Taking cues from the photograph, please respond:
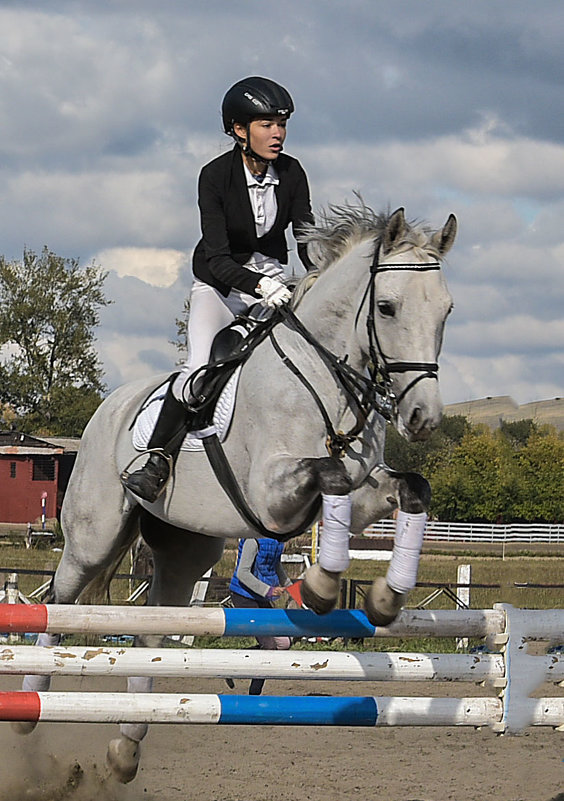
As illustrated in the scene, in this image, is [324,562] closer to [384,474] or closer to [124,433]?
[384,474]

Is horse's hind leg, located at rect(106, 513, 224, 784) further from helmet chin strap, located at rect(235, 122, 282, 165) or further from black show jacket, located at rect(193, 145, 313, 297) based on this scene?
helmet chin strap, located at rect(235, 122, 282, 165)

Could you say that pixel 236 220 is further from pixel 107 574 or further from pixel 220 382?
pixel 107 574

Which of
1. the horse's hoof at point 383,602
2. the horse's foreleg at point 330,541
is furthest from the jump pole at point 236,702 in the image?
the horse's foreleg at point 330,541

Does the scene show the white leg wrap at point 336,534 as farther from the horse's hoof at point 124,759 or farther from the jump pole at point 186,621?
the horse's hoof at point 124,759

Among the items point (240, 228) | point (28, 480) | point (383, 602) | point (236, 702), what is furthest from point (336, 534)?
point (28, 480)

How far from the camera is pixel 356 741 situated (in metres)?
7.07

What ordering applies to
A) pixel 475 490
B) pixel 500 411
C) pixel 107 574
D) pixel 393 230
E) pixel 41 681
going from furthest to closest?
pixel 500 411, pixel 475 490, pixel 107 574, pixel 41 681, pixel 393 230

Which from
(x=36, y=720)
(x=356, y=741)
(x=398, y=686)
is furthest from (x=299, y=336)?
(x=398, y=686)

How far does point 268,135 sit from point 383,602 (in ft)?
6.74

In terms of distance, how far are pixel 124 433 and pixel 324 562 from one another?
1833 mm

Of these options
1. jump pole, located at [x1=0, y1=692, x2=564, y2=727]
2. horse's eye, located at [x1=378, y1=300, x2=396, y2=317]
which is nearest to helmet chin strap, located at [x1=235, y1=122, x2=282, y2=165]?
horse's eye, located at [x1=378, y1=300, x2=396, y2=317]

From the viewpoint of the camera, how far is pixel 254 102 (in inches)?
173

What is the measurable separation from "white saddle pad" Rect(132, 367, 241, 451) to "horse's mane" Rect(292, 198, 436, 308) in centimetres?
48

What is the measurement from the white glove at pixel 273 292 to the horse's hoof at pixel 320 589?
→ 48.1 inches
